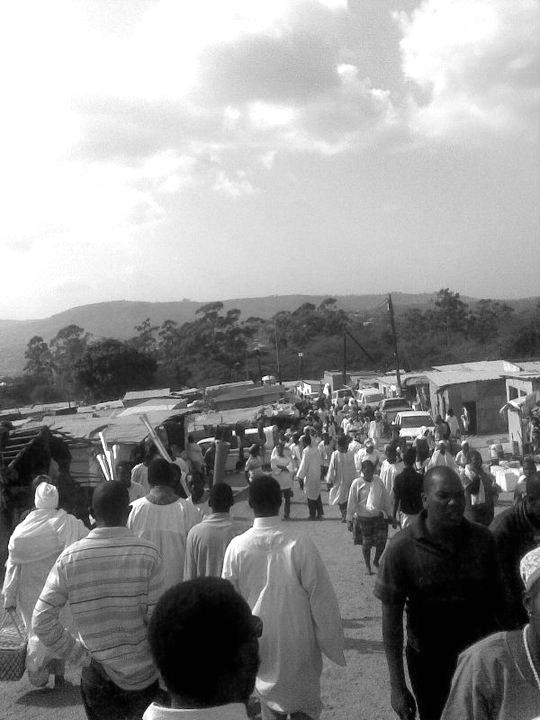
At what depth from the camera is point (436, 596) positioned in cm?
343

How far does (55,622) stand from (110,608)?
0.29m

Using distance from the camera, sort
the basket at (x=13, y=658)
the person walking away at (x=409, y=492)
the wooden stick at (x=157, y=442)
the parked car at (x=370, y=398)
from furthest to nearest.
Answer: the parked car at (x=370, y=398), the wooden stick at (x=157, y=442), the person walking away at (x=409, y=492), the basket at (x=13, y=658)

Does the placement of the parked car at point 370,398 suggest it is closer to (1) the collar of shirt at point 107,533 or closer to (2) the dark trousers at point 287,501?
(2) the dark trousers at point 287,501

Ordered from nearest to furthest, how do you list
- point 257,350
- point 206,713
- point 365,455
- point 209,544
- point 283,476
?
point 206,713
point 209,544
point 365,455
point 283,476
point 257,350

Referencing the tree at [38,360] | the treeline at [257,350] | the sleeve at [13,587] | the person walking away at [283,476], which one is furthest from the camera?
the tree at [38,360]

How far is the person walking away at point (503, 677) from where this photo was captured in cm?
203

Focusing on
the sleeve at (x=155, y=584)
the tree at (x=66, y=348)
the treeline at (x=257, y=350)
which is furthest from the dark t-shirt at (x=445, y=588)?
the tree at (x=66, y=348)

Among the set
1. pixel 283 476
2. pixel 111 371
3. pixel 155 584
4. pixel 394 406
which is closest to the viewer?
pixel 155 584

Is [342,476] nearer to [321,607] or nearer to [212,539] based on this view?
[212,539]

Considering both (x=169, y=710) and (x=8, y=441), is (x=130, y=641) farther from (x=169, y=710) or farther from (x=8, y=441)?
(x=8, y=441)

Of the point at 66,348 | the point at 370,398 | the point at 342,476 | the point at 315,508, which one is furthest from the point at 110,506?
the point at 66,348

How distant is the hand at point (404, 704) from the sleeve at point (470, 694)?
1303mm

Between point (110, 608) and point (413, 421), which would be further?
point (413, 421)

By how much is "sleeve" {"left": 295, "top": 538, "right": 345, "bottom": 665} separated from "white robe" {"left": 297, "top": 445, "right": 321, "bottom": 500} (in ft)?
31.3
